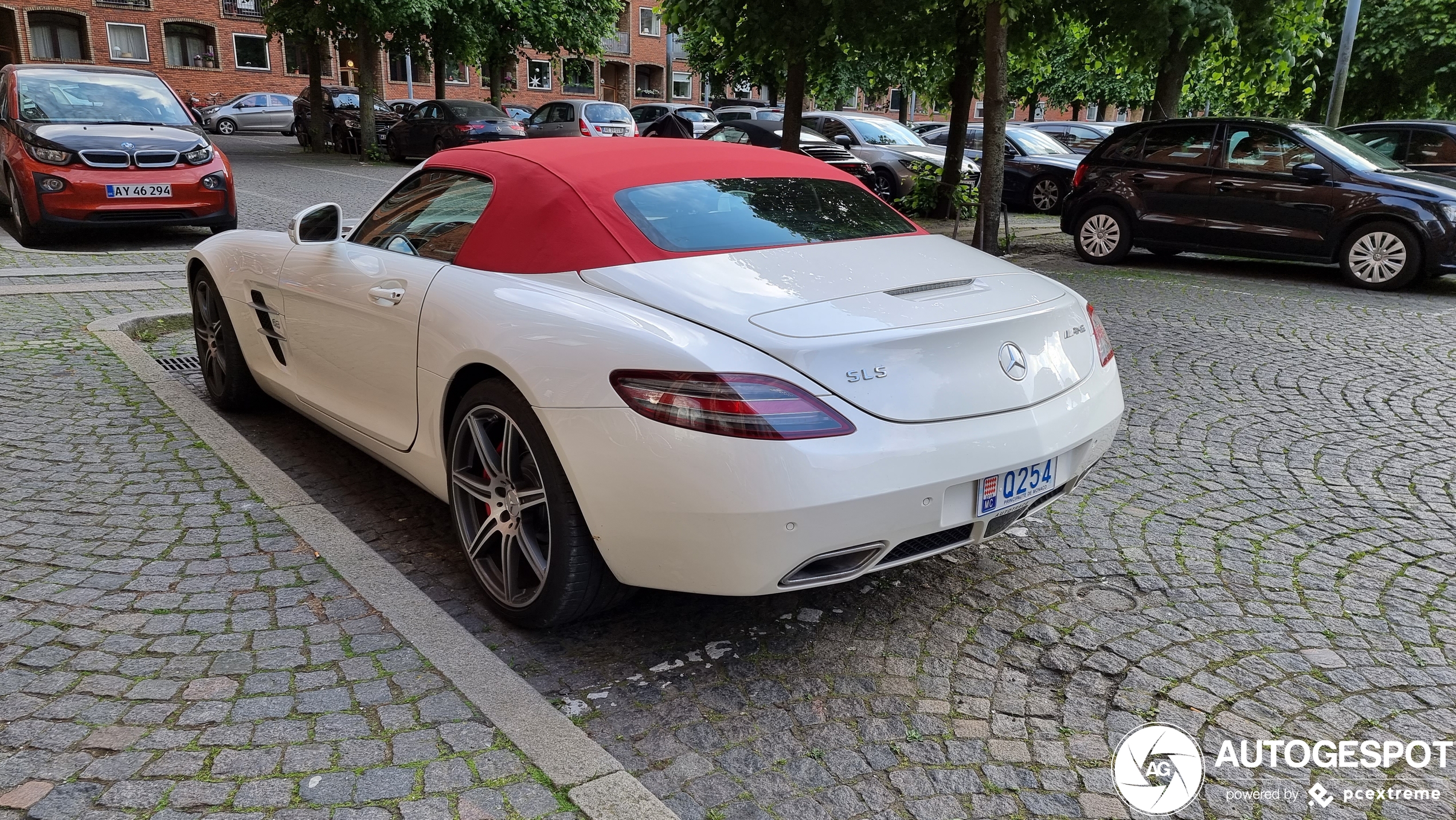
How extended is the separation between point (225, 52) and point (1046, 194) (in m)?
42.8

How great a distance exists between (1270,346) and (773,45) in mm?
7223

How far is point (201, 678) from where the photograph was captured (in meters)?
2.88

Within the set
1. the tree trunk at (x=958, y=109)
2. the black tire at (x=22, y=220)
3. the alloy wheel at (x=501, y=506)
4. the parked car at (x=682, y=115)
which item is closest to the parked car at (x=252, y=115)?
the parked car at (x=682, y=115)

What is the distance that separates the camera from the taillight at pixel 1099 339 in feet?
11.4

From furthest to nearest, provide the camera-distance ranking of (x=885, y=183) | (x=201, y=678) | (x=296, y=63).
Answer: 1. (x=296, y=63)
2. (x=885, y=183)
3. (x=201, y=678)

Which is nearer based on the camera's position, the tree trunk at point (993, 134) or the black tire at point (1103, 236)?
the tree trunk at point (993, 134)

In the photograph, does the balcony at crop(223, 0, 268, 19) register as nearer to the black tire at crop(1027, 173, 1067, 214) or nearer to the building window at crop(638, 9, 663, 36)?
the building window at crop(638, 9, 663, 36)

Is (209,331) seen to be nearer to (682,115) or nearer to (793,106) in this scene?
(793,106)

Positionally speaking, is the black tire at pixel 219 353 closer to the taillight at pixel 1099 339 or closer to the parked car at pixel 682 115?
the taillight at pixel 1099 339

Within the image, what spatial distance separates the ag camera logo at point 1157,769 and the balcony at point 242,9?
52409 millimetres

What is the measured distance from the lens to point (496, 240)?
136 inches

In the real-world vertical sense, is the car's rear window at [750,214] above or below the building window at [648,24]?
below

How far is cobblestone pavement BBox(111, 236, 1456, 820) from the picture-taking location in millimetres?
2564

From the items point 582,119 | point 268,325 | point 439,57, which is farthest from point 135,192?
point 439,57
